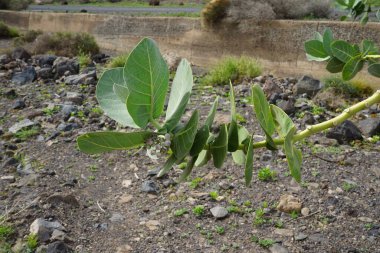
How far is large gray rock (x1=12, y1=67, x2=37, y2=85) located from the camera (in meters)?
7.95

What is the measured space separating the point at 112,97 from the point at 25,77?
7.49 metres

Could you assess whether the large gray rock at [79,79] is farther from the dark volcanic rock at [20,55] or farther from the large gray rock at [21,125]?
the dark volcanic rock at [20,55]

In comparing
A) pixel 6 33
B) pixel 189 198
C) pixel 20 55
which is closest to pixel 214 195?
pixel 189 198

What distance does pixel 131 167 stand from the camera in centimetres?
434

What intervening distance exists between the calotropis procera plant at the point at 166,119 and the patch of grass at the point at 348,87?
5.31 meters

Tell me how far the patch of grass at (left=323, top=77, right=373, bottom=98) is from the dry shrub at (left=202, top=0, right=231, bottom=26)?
3.41m

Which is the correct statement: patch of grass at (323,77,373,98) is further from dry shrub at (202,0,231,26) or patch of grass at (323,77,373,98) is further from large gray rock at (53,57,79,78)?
large gray rock at (53,57,79,78)

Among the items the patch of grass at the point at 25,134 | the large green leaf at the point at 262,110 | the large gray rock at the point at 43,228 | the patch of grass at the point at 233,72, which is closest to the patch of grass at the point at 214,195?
the large gray rock at the point at 43,228

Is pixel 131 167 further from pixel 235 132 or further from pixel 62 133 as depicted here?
pixel 235 132

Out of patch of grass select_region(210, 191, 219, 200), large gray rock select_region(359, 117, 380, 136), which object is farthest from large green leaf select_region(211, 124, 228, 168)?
large gray rock select_region(359, 117, 380, 136)

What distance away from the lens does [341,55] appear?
1.42 m

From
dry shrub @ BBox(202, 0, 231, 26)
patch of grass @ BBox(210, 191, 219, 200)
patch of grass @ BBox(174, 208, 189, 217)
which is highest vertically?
dry shrub @ BBox(202, 0, 231, 26)

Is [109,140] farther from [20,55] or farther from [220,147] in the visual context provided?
[20,55]

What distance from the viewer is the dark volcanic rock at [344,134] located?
4.62 m
